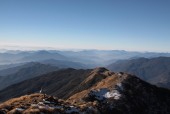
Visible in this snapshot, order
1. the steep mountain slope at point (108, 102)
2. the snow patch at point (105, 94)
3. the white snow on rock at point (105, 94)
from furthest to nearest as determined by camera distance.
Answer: the white snow on rock at point (105, 94), the snow patch at point (105, 94), the steep mountain slope at point (108, 102)

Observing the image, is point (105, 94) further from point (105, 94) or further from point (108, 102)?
point (108, 102)

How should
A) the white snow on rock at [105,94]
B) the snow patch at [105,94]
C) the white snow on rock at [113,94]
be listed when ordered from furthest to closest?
the white snow on rock at [113,94] < the white snow on rock at [105,94] < the snow patch at [105,94]

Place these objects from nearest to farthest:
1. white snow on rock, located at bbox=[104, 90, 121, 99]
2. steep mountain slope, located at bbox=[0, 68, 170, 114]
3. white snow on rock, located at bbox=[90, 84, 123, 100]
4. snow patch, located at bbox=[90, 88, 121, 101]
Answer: steep mountain slope, located at bbox=[0, 68, 170, 114], snow patch, located at bbox=[90, 88, 121, 101], white snow on rock, located at bbox=[90, 84, 123, 100], white snow on rock, located at bbox=[104, 90, 121, 99]

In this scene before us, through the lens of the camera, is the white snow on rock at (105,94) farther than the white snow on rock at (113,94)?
No

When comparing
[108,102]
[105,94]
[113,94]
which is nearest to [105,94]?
[105,94]

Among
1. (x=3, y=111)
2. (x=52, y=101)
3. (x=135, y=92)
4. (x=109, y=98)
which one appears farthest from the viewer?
(x=135, y=92)

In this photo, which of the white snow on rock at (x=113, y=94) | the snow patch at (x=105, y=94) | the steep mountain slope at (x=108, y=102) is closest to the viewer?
the steep mountain slope at (x=108, y=102)

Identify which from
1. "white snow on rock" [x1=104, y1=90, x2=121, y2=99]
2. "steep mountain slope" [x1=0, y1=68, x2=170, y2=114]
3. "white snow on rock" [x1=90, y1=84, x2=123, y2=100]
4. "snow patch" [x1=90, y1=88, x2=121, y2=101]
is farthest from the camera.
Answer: "white snow on rock" [x1=104, y1=90, x2=121, y2=99]

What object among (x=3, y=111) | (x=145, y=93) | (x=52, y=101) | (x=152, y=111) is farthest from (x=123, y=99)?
(x=3, y=111)

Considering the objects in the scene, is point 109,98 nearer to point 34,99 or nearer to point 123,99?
point 123,99
